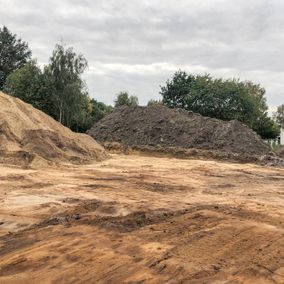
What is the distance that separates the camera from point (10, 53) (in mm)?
54719

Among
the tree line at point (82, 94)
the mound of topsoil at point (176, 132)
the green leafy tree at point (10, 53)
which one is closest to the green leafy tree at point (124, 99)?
the tree line at point (82, 94)

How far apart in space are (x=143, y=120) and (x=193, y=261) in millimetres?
26010

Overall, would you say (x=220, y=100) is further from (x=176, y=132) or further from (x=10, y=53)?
(x=10, y=53)

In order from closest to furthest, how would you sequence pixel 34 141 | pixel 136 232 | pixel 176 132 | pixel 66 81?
1. pixel 136 232
2. pixel 34 141
3. pixel 176 132
4. pixel 66 81

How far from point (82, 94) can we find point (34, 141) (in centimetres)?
2112

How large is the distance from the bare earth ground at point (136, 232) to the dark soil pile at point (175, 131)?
14.1 metres

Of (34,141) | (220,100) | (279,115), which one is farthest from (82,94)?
(279,115)

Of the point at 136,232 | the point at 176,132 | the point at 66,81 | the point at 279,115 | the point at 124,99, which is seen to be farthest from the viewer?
the point at 279,115

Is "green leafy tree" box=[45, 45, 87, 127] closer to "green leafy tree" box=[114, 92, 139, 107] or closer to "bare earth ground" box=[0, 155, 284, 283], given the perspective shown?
"green leafy tree" box=[114, 92, 139, 107]

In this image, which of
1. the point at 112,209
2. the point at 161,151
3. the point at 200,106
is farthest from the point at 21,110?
the point at 200,106

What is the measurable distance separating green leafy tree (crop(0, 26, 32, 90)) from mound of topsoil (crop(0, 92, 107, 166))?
32376mm

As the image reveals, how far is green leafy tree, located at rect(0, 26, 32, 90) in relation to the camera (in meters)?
53.7

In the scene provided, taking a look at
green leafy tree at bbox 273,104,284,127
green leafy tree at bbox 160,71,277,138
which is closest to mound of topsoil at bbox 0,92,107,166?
green leafy tree at bbox 160,71,277,138

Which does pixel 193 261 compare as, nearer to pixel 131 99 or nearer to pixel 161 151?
pixel 161 151
